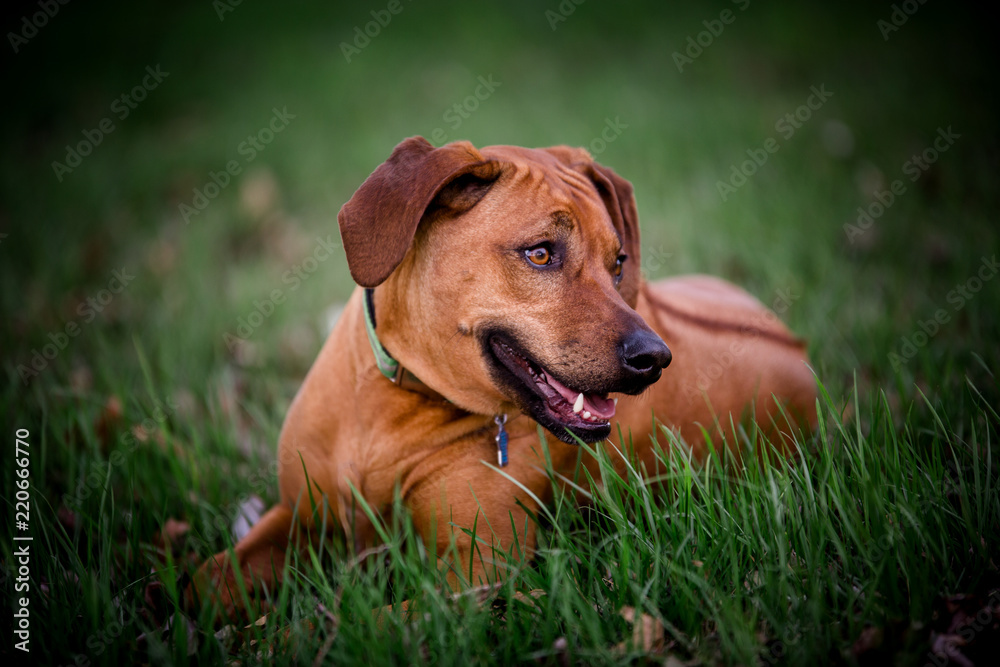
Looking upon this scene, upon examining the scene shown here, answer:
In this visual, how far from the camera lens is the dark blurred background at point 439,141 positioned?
4172mm

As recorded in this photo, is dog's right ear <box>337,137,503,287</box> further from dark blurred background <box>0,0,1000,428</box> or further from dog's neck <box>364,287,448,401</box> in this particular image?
dark blurred background <box>0,0,1000,428</box>

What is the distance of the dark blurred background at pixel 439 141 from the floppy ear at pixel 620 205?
1306 mm

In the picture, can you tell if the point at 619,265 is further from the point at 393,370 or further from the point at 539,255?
the point at 393,370

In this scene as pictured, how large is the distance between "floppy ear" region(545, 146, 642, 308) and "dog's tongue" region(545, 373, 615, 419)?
0.49m

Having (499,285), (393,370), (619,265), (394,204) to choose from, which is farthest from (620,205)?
(393,370)

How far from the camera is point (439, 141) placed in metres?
7.19

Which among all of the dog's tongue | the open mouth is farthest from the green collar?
the dog's tongue

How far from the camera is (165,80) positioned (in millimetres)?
9555

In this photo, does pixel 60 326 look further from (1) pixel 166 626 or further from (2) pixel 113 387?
(1) pixel 166 626

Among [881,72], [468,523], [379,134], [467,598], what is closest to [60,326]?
[468,523]

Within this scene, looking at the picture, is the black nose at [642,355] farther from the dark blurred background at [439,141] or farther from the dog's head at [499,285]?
the dark blurred background at [439,141]

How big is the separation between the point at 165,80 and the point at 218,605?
963 cm

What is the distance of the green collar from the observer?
2.41 m

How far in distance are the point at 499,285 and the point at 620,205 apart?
32.7 inches
